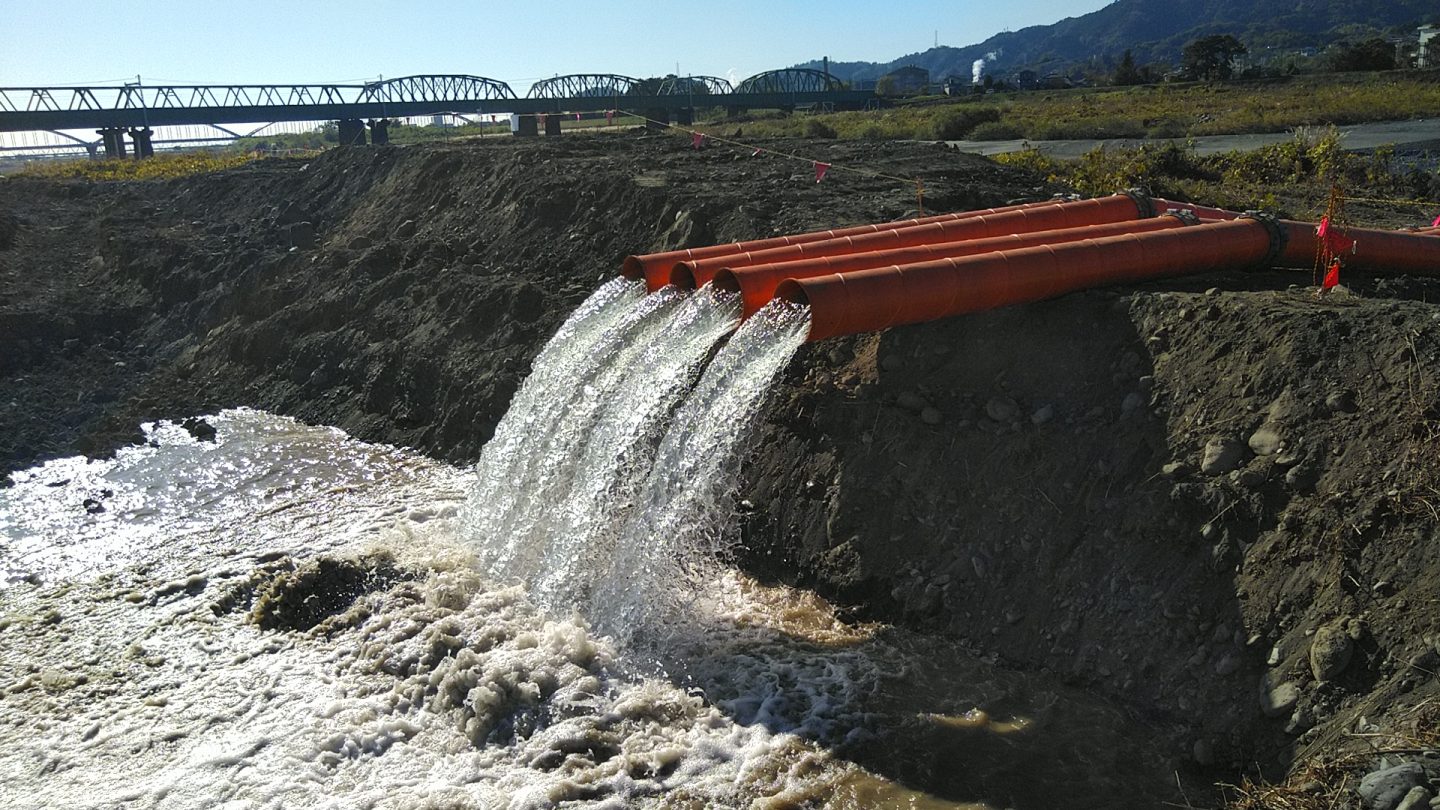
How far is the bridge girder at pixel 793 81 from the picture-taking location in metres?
84.1

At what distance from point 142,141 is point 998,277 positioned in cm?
6150

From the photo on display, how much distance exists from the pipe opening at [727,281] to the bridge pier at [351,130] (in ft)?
180

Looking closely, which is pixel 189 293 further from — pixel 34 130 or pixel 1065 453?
pixel 34 130

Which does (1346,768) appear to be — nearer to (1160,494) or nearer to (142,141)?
(1160,494)

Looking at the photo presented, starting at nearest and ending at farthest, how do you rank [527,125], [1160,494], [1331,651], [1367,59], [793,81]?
[1331,651], [1160,494], [527,125], [1367,59], [793,81]

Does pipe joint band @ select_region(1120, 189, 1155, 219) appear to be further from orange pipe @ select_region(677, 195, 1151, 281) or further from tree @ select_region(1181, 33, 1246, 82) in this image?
tree @ select_region(1181, 33, 1246, 82)

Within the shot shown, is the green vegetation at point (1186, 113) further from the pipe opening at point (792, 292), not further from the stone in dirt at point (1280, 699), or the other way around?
the stone in dirt at point (1280, 699)

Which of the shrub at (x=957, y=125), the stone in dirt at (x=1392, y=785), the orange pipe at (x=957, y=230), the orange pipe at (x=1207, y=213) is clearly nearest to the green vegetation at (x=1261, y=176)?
the orange pipe at (x=1207, y=213)

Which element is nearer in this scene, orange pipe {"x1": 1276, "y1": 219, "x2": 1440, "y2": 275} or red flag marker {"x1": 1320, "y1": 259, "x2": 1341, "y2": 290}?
red flag marker {"x1": 1320, "y1": 259, "x2": 1341, "y2": 290}

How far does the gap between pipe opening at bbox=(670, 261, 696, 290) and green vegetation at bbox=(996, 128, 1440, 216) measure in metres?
8.40

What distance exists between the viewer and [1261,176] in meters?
17.9

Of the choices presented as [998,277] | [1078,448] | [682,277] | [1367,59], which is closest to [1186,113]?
[1367,59]

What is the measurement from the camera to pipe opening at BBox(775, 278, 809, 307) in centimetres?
815

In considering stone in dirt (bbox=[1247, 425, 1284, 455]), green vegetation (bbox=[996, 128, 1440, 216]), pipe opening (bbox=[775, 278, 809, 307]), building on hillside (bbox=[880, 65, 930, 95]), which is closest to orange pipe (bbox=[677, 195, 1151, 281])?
pipe opening (bbox=[775, 278, 809, 307])
